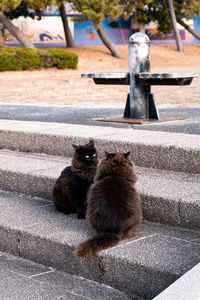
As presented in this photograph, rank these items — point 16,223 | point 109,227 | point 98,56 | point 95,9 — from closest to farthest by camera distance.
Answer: point 109,227
point 16,223
point 95,9
point 98,56

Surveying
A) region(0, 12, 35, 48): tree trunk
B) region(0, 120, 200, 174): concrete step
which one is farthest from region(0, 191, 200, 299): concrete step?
region(0, 12, 35, 48): tree trunk

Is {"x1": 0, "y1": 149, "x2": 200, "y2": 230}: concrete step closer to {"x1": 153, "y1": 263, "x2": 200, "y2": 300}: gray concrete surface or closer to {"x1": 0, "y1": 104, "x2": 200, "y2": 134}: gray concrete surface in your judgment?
{"x1": 153, "y1": 263, "x2": 200, "y2": 300}: gray concrete surface

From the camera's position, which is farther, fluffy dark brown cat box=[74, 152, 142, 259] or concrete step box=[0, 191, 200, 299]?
fluffy dark brown cat box=[74, 152, 142, 259]

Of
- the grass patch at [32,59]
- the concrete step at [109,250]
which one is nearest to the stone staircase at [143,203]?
the concrete step at [109,250]

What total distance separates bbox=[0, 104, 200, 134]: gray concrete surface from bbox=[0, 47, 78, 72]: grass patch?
48.8 ft

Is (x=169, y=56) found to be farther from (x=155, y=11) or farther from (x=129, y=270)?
(x=129, y=270)

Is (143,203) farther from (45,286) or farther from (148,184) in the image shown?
(45,286)

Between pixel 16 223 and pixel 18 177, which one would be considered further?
pixel 18 177

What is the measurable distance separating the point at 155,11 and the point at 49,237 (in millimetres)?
35283

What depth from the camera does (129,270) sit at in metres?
3.04

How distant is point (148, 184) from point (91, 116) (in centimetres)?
369

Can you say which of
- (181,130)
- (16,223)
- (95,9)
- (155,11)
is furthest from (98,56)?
(16,223)

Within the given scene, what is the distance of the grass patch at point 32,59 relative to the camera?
23.8 metres

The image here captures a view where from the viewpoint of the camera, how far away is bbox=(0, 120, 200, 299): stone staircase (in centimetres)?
306
